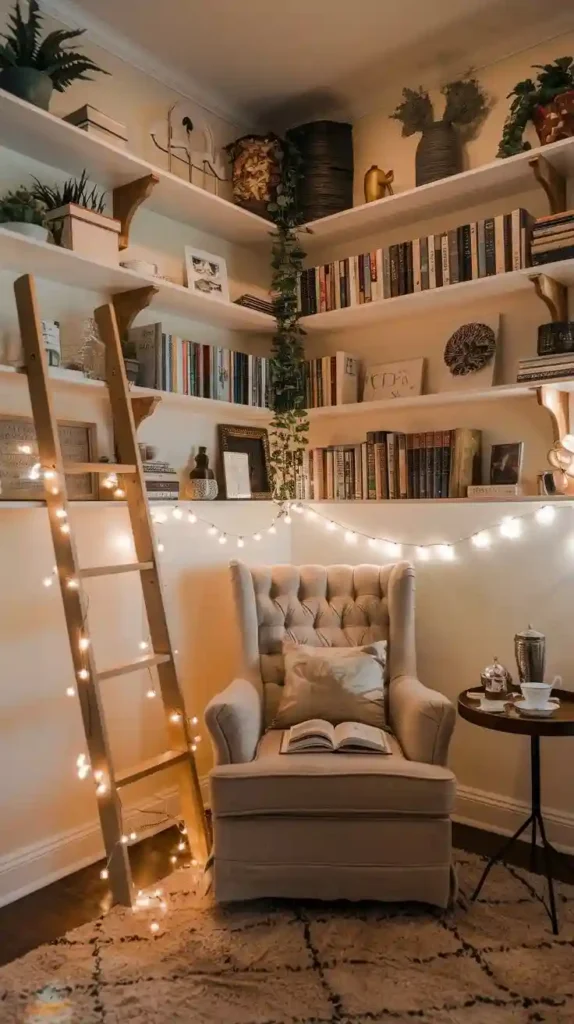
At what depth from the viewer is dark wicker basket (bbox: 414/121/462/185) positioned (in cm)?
292

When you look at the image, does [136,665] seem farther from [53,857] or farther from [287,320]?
[287,320]

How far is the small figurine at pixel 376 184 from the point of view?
10.3 ft

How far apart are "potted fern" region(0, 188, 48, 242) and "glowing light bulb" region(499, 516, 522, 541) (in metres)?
1.88

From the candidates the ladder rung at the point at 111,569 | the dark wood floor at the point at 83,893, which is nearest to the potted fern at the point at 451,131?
the ladder rung at the point at 111,569

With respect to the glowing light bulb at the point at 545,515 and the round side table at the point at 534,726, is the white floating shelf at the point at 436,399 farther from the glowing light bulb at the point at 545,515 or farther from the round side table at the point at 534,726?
the round side table at the point at 534,726

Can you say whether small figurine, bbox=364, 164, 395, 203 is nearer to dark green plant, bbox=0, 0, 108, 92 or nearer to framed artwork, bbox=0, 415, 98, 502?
dark green plant, bbox=0, 0, 108, 92

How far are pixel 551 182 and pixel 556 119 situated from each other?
0.20 m

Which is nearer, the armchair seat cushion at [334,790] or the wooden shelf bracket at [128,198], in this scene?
the armchair seat cushion at [334,790]

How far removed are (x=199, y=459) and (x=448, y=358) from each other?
110cm

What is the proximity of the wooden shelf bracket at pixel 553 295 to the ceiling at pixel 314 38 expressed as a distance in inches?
38.9

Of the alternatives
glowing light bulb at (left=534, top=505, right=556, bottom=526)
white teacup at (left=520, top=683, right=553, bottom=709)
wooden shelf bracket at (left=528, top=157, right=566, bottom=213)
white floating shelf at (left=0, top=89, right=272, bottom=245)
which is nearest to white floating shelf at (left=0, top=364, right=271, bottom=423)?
white floating shelf at (left=0, top=89, right=272, bottom=245)

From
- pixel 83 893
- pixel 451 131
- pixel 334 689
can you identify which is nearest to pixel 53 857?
pixel 83 893

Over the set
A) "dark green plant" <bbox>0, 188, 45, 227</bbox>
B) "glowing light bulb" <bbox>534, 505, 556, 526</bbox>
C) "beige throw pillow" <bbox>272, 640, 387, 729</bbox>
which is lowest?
"beige throw pillow" <bbox>272, 640, 387, 729</bbox>

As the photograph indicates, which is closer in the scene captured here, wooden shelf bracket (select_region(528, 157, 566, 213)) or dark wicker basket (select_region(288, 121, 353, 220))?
wooden shelf bracket (select_region(528, 157, 566, 213))
